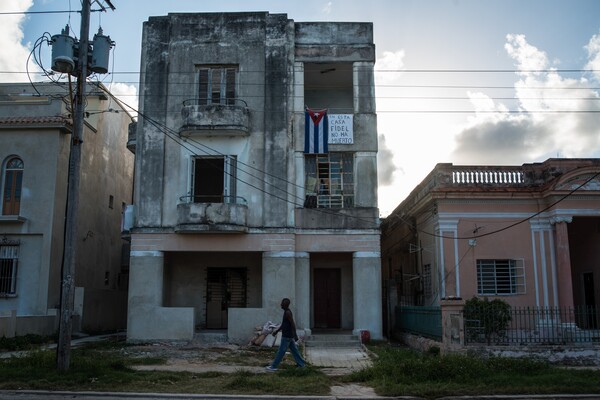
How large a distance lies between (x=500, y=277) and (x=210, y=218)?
10.5 metres

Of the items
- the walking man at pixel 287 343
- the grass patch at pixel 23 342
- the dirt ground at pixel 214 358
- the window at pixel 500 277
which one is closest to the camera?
the dirt ground at pixel 214 358

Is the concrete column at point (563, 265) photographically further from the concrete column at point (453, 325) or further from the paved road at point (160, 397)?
the paved road at point (160, 397)

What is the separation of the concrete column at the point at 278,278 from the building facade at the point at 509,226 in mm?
5165

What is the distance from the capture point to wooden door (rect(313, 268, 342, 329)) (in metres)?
23.9

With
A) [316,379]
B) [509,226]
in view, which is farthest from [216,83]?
[316,379]

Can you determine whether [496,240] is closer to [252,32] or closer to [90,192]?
[252,32]

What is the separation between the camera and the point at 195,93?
22.6m

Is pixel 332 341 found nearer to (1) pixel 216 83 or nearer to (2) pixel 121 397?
(1) pixel 216 83

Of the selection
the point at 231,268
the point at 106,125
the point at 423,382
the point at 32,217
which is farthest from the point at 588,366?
the point at 106,125

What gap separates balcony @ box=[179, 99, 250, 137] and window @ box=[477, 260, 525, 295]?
9.90 meters

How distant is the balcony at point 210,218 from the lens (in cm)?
2098

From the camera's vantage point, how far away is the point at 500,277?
20969mm

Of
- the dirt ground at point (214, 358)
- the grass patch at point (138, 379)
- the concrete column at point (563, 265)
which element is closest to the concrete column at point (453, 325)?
the dirt ground at point (214, 358)

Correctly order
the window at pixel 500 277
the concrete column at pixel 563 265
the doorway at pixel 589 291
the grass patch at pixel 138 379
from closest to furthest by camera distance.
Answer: the grass patch at pixel 138 379 < the concrete column at pixel 563 265 < the window at pixel 500 277 < the doorway at pixel 589 291
